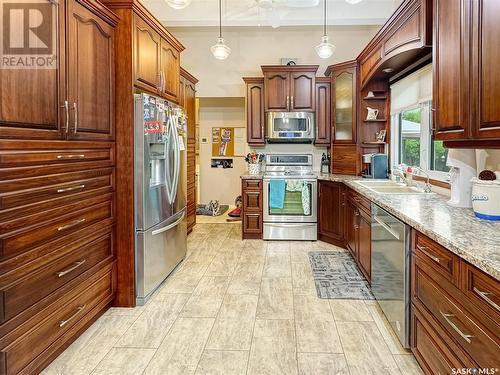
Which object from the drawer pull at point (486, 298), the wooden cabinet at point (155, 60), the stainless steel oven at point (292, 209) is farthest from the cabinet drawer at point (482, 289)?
the stainless steel oven at point (292, 209)

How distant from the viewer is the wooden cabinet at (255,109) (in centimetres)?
516

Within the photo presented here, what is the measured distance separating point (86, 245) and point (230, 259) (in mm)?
1981

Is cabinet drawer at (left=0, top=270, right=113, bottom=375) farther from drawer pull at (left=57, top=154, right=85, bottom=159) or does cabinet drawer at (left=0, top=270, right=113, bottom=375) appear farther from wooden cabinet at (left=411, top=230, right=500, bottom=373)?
wooden cabinet at (left=411, top=230, right=500, bottom=373)

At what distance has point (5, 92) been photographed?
163 centimetres

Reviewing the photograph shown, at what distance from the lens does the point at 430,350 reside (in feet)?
5.69

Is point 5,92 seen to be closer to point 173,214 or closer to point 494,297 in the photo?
point 173,214

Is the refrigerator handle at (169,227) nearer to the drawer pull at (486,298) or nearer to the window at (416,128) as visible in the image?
the drawer pull at (486,298)

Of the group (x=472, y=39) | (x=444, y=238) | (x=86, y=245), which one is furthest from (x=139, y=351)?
(x=472, y=39)

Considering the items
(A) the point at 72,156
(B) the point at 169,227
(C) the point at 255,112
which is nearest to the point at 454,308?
(A) the point at 72,156

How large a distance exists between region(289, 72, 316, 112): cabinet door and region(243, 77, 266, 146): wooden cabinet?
1.52 ft

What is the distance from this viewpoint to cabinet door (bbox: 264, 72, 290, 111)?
5.00 meters

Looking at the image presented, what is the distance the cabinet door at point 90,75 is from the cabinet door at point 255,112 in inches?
110

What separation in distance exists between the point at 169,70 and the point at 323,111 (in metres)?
2.51

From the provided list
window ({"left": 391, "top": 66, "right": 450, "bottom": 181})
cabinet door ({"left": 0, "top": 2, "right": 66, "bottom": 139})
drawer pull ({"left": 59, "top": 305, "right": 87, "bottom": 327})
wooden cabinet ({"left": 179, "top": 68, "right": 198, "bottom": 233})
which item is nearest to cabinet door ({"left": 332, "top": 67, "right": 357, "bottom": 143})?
window ({"left": 391, "top": 66, "right": 450, "bottom": 181})
